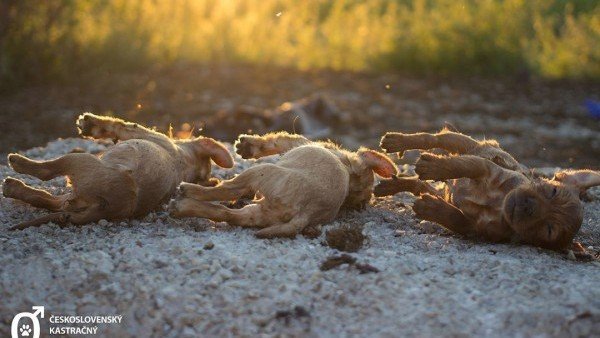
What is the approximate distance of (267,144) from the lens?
18.9ft

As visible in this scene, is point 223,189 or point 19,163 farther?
point 19,163

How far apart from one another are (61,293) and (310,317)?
4.11ft

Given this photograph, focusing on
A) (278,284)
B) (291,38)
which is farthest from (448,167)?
(291,38)

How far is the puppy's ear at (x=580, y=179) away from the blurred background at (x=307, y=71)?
10.7ft

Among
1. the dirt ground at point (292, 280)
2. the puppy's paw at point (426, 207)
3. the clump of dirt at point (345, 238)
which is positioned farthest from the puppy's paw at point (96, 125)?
the puppy's paw at point (426, 207)

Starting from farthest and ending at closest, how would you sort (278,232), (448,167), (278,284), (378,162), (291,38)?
(291,38) < (378,162) < (448,167) < (278,232) < (278,284)

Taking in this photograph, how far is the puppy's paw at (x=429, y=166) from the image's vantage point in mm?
5160

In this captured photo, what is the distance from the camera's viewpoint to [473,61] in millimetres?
13148

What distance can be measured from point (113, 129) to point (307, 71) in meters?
7.27

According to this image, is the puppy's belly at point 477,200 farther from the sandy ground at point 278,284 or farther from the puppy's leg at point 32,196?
the puppy's leg at point 32,196

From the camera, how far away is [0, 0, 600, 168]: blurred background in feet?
31.4

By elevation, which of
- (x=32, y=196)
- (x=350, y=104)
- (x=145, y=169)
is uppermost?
(x=145, y=169)

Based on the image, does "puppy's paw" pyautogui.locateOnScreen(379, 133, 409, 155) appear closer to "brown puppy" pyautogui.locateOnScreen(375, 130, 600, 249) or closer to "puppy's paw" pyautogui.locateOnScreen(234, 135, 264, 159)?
"brown puppy" pyautogui.locateOnScreen(375, 130, 600, 249)

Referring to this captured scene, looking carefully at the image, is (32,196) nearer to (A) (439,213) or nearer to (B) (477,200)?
(A) (439,213)
